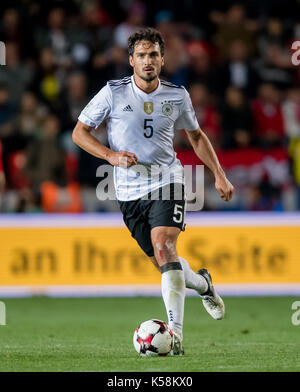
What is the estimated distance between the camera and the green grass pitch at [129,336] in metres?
6.49

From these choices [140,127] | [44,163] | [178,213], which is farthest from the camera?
[44,163]

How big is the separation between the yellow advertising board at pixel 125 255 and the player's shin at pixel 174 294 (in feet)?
18.8

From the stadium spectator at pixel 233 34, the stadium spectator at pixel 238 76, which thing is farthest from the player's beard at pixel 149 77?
the stadium spectator at pixel 233 34

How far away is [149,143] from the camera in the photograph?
746cm

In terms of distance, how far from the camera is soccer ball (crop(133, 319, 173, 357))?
22.5 feet

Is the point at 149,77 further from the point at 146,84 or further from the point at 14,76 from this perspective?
the point at 14,76

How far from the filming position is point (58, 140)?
1384 cm

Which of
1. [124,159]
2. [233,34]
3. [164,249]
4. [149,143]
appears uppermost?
[233,34]

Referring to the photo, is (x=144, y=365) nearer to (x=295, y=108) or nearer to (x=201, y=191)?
(x=201, y=191)

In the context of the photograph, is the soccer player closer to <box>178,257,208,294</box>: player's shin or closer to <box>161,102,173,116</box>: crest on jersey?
<box>161,102,173,116</box>: crest on jersey

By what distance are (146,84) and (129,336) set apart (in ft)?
8.18

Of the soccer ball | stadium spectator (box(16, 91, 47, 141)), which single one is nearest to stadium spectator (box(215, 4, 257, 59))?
stadium spectator (box(16, 91, 47, 141))

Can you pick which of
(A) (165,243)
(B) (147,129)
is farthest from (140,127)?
(A) (165,243)

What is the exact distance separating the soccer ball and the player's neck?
6.19 feet
